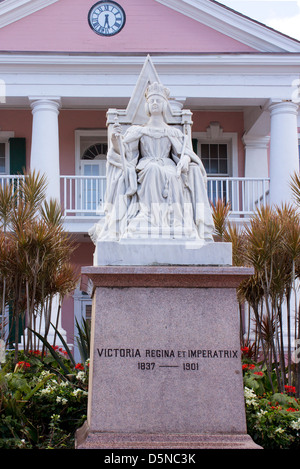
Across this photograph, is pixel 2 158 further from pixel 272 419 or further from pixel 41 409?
pixel 272 419

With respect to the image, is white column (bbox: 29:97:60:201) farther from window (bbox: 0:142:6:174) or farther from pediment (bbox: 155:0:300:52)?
pediment (bbox: 155:0:300:52)

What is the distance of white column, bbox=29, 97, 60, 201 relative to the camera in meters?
14.0

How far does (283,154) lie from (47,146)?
14.3 ft

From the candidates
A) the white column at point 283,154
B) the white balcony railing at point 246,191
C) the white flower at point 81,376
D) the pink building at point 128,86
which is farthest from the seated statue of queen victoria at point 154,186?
the white balcony railing at point 246,191

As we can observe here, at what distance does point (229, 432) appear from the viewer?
5.56 metres

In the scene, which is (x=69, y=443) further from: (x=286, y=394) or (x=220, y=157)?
(x=220, y=157)

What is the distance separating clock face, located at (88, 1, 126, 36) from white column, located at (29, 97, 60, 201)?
7.21 ft

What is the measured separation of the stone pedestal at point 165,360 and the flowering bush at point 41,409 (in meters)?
0.58

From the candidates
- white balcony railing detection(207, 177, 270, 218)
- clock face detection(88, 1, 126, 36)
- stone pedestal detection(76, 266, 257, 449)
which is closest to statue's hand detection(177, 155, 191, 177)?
stone pedestal detection(76, 266, 257, 449)

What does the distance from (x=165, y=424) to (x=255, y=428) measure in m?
1.04

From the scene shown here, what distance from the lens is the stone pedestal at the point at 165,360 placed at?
5.53m

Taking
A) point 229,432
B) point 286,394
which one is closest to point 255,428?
point 229,432

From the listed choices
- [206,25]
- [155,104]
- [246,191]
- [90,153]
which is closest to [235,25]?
[206,25]

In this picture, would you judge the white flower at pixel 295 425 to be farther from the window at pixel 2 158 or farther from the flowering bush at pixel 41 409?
the window at pixel 2 158
